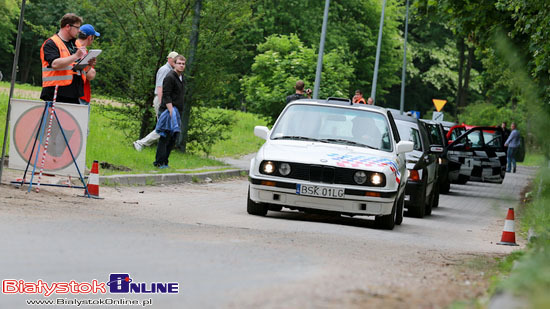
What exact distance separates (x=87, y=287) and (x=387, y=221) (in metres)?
6.90

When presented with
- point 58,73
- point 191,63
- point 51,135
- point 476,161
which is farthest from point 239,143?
point 51,135

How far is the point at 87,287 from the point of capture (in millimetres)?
5922

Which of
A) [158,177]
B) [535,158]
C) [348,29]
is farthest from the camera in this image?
[348,29]

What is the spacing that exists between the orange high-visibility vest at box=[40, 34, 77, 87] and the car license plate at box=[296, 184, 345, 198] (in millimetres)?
3501

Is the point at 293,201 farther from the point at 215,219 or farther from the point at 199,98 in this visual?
the point at 199,98

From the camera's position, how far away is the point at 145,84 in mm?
21062

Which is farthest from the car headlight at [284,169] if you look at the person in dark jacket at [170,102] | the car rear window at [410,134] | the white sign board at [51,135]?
the person in dark jacket at [170,102]

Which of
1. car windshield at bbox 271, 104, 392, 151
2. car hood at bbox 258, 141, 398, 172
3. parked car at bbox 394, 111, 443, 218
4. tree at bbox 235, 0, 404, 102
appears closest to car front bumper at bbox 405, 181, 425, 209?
parked car at bbox 394, 111, 443, 218

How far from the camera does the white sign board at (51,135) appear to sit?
12.3 meters

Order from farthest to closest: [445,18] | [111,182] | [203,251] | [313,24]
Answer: [313,24] < [445,18] < [111,182] < [203,251]

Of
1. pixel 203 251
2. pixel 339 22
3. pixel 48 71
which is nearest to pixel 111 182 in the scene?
pixel 48 71

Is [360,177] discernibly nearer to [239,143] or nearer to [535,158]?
[535,158]

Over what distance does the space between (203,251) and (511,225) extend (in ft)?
15.7

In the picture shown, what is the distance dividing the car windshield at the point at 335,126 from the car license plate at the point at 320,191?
103 centimetres
